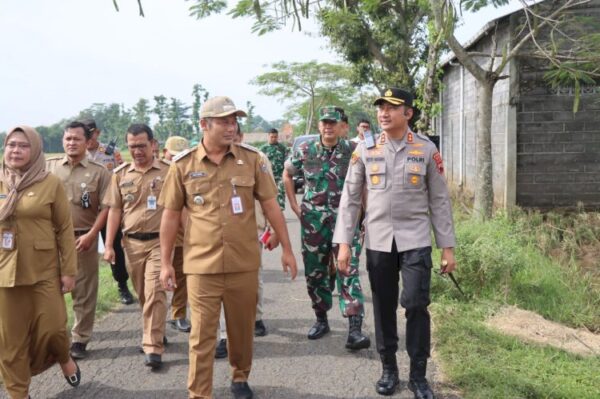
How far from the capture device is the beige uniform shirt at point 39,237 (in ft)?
12.2

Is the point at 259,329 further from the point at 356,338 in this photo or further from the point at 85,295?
the point at 85,295

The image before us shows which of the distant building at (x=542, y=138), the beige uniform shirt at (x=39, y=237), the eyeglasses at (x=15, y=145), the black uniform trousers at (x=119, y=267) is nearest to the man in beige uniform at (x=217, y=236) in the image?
the beige uniform shirt at (x=39, y=237)

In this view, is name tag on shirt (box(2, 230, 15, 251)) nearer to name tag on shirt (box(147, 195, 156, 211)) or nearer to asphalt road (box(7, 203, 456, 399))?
asphalt road (box(7, 203, 456, 399))

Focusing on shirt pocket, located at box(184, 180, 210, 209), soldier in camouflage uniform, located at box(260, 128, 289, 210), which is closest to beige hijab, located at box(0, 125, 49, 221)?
shirt pocket, located at box(184, 180, 210, 209)

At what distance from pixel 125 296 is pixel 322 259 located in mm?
2670

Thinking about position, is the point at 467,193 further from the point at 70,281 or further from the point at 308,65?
the point at 308,65

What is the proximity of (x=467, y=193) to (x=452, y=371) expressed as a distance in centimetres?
1032

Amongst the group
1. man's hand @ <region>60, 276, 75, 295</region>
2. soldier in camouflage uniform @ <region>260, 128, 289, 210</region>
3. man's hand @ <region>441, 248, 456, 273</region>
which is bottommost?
man's hand @ <region>60, 276, 75, 295</region>

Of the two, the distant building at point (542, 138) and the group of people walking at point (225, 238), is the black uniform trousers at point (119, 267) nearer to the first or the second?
the group of people walking at point (225, 238)

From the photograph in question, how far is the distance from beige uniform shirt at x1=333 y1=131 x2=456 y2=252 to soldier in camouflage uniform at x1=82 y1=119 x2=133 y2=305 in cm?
323

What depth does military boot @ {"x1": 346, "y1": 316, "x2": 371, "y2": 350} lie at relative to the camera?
4.68 m

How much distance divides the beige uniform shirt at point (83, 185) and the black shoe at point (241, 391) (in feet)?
6.70

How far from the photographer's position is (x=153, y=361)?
443cm

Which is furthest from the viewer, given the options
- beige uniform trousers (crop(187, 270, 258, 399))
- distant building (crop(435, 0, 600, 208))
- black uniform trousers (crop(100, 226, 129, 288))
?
distant building (crop(435, 0, 600, 208))
